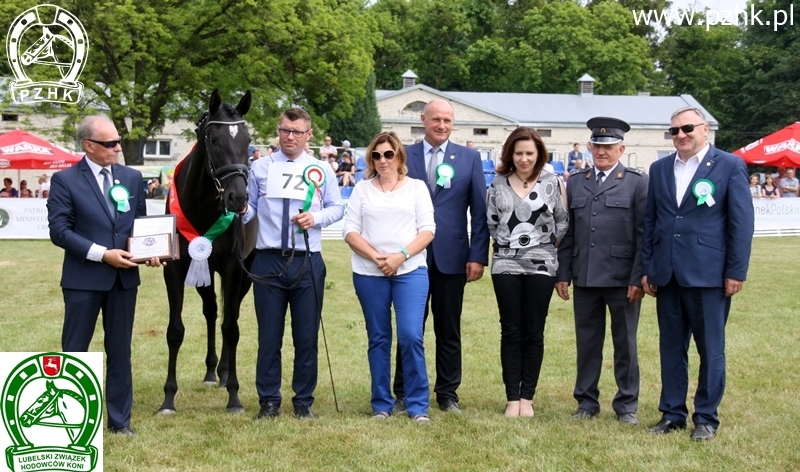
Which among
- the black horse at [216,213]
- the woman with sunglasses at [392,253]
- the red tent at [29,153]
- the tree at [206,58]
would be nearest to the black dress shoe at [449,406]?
the woman with sunglasses at [392,253]

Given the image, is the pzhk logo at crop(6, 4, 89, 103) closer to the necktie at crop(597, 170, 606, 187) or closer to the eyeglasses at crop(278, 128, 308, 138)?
the eyeglasses at crop(278, 128, 308, 138)

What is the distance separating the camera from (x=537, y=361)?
19.6 feet

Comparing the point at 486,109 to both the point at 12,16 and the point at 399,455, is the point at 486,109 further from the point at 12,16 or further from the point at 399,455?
the point at 399,455

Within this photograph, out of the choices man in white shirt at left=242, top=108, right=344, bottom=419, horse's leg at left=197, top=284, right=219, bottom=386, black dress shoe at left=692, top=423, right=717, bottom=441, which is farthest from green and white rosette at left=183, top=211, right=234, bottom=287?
black dress shoe at left=692, top=423, right=717, bottom=441

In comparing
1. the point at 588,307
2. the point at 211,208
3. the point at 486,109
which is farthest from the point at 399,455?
the point at 486,109

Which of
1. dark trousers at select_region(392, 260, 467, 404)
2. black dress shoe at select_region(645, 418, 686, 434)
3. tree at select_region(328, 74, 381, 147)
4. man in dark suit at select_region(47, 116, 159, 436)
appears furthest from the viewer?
tree at select_region(328, 74, 381, 147)

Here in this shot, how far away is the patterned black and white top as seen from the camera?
579 cm

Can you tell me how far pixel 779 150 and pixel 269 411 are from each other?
2457cm

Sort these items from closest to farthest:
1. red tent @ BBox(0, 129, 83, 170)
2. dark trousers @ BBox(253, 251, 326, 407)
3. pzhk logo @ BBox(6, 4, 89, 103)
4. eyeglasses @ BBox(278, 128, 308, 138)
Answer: eyeglasses @ BBox(278, 128, 308, 138) → dark trousers @ BBox(253, 251, 326, 407) → red tent @ BBox(0, 129, 83, 170) → pzhk logo @ BBox(6, 4, 89, 103)

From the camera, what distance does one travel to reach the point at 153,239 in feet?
17.0

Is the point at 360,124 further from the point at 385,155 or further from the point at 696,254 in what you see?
the point at 696,254

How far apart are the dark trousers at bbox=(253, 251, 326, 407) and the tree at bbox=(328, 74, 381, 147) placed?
3736cm

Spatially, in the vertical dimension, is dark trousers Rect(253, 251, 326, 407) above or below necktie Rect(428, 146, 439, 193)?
below

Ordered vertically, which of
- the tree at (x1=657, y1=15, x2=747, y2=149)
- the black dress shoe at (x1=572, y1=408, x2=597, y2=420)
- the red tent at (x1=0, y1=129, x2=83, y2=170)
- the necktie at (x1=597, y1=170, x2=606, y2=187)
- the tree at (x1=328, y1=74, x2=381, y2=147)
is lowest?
the black dress shoe at (x1=572, y1=408, x2=597, y2=420)
